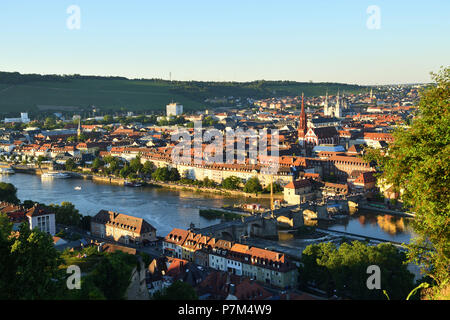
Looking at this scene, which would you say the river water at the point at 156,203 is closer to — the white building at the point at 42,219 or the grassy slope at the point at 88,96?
the white building at the point at 42,219

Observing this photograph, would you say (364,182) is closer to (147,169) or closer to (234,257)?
(234,257)

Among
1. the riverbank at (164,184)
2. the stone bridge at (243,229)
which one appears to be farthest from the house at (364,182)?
the stone bridge at (243,229)

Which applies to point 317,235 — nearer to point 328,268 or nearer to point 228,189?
point 328,268

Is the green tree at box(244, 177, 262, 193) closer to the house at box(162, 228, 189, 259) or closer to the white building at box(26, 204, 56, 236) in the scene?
the house at box(162, 228, 189, 259)

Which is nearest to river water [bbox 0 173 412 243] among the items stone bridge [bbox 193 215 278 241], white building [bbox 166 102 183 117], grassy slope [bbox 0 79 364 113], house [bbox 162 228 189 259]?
stone bridge [bbox 193 215 278 241]

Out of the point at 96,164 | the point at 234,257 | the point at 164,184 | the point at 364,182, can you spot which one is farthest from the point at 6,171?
the point at 234,257
